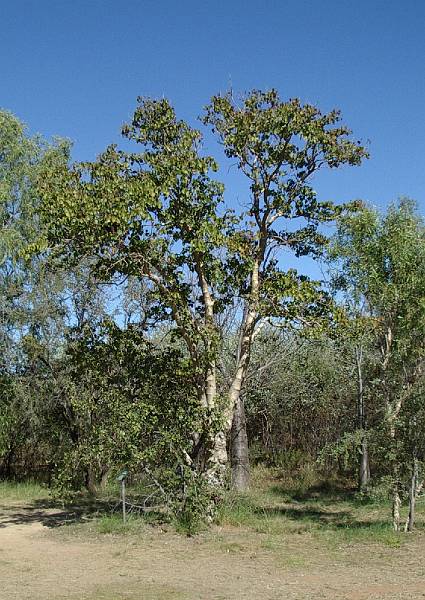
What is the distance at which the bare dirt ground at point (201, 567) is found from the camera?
7.46 m

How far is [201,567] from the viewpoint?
29.5 ft

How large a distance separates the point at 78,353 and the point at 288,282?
4.29 m

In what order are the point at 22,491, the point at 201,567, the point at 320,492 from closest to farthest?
the point at 201,567, the point at 22,491, the point at 320,492

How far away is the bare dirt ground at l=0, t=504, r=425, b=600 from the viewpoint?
7457mm

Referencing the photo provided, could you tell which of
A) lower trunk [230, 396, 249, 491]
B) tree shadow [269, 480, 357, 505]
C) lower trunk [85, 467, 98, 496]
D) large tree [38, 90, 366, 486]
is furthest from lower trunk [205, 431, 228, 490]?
lower trunk [85, 467, 98, 496]

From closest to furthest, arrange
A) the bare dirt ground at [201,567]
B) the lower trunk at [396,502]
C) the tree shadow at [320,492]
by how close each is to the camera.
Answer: the bare dirt ground at [201,567] < the lower trunk at [396,502] < the tree shadow at [320,492]

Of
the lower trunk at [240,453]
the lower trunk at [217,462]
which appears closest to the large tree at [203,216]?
the lower trunk at [217,462]

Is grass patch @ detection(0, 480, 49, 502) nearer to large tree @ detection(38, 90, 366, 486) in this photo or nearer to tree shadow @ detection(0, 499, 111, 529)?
tree shadow @ detection(0, 499, 111, 529)

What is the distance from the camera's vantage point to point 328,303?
1267 cm

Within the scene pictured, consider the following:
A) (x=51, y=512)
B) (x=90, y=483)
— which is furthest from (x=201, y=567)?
(x=90, y=483)

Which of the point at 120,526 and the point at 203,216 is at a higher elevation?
the point at 203,216

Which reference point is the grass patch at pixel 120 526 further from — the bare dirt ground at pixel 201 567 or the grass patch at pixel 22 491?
the grass patch at pixel 22 491

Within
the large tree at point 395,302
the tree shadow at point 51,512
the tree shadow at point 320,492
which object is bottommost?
the tree shadow at point 320,492

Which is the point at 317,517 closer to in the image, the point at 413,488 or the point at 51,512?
the point at 413,488
